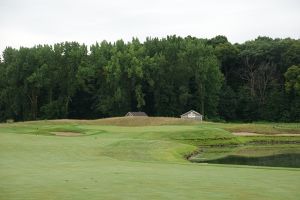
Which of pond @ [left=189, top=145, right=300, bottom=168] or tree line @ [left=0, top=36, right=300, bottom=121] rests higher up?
tree line @ [left=0, top=36, right=300, bottom=121]

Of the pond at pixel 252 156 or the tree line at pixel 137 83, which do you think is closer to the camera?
the pond at pixel 252 156

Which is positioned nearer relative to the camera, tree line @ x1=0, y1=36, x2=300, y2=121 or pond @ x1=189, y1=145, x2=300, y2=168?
pond @ x1=189, y1=145, x2=300, y2=168

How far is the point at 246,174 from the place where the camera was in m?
19.1

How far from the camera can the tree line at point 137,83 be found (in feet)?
313

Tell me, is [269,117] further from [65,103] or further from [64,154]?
[64,154]

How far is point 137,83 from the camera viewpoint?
97.6m

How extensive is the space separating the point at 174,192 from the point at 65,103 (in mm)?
84093

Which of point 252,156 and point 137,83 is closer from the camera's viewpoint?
point 252,156

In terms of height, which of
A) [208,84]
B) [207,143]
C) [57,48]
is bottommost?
[207,143]

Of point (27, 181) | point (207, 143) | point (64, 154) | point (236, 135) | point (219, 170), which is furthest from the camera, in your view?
point (236, 135)

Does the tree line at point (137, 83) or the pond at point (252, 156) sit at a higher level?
the tree line at point (137, 83)

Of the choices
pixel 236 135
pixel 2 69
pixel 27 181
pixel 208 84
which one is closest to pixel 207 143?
pixel 236 135

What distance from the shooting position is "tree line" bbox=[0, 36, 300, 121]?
95312 millimetres

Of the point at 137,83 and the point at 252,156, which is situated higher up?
the point at 137,83
